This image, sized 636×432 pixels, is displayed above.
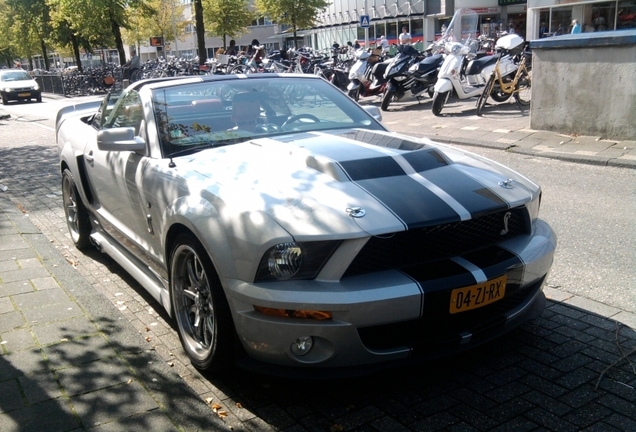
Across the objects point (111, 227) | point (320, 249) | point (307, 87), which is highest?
point (307, 87)

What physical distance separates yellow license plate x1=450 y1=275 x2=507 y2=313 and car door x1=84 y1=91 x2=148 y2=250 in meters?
2.18

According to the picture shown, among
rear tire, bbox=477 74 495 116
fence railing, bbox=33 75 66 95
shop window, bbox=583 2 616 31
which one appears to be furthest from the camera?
fence railing, bbox=33 75 66 95

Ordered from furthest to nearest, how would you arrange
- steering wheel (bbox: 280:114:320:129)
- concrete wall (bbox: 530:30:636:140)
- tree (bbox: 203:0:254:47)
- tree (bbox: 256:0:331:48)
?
tree (bbox: 203:0:254:47)
tree (bbox: 256:0:331:48)
concrete wall (bbox: 530:30:636:140)
steering wheel (bbox: 280:114:320:129)

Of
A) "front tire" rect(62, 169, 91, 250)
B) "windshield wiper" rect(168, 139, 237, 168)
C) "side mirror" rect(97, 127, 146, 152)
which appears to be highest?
"side mirror" rect(97, 127, 146, 152)

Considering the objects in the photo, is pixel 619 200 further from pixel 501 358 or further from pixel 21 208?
pixel 21 208

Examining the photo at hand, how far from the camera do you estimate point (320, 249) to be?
3.01m

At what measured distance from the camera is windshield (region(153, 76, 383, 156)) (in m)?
4.38

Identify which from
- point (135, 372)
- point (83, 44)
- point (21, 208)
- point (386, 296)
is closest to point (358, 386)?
point (386, 296)

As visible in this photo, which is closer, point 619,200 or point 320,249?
point 320,249

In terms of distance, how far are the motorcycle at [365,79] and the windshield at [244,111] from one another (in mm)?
11980

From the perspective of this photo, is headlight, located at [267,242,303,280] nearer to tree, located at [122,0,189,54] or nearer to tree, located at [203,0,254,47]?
tree, located at [203,0,254,47]

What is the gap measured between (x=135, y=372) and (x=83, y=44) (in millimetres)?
43561

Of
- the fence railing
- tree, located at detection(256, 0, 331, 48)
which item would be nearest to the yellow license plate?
the fence railing

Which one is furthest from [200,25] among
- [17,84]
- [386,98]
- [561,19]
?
[561,19]
